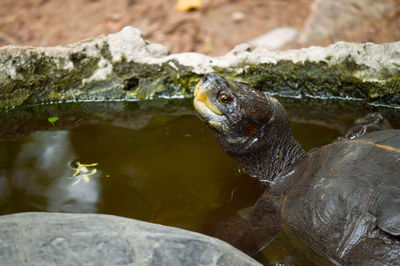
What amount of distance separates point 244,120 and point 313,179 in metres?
0.50

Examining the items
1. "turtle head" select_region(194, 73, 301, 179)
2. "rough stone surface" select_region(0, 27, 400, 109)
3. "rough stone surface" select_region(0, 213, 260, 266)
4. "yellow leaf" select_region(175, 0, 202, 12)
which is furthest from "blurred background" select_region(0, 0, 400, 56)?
"rough stone surface" select_region(0, 213, 260, 266)

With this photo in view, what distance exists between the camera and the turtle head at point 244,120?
247 cm

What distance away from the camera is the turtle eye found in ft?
8.05

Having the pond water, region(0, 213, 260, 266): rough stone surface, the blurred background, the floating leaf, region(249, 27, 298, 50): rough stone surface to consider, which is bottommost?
region(249, 27, 298, 50): rough stone surface

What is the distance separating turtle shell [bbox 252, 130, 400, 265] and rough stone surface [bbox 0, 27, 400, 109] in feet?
3.84

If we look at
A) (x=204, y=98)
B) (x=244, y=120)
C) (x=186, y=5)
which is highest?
(x=204, y=98)

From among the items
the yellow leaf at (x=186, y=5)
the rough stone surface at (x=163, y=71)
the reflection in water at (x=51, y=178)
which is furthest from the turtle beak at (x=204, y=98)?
the yellow leaf at (x=186, y=5)

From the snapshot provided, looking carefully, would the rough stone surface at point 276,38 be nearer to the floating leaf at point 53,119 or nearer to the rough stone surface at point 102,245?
the floating leaf at point 53,119

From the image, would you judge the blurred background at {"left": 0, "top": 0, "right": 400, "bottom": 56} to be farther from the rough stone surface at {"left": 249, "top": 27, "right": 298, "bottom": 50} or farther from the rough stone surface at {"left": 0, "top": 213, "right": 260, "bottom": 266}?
the rough stone surface at {"left": 0, "top": 213, "right": 260, "bottom": 266}

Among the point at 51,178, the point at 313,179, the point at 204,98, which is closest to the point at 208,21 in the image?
the point at 204,98

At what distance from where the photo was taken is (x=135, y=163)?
116 inches

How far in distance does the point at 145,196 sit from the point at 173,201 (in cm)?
18

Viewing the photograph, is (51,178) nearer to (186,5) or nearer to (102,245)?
(102,245)

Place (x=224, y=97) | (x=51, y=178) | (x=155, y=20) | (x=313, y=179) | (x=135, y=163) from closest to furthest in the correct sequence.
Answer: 1. (x=313, y=179)
2. (x=224, y=97)
3. (x=51, y=178)
4. (x=135, y=163)
5. (x=155, y=20)
